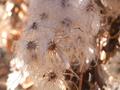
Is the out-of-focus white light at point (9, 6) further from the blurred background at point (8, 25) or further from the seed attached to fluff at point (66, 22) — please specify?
the seed attached to fluff at point (66, 22)

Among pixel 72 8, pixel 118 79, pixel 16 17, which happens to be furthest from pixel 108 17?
pixel 16 17

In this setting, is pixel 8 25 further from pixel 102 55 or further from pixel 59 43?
pixel 59 43

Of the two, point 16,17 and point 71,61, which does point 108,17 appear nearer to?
point 71,61

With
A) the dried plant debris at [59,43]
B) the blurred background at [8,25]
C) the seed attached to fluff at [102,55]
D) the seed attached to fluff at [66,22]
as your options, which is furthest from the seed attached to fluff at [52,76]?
the blurred background at [8,25]

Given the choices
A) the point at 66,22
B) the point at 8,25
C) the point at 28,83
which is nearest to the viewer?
the point at 66,22

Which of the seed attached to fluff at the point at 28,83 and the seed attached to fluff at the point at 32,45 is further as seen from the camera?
the seed attached to fluff at the point at 28,83

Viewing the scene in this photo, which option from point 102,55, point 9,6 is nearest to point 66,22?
point 102,55

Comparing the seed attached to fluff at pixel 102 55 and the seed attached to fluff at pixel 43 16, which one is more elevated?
the seed attached to fluff at pixel 43 16

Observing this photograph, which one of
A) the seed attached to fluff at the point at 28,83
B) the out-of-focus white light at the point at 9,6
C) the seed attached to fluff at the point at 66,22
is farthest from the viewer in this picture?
the out-of-focus white light at the point at 9,6
